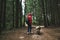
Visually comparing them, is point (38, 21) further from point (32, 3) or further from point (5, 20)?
point (5, 20)

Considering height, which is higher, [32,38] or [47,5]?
[47,5]

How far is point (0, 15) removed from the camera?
48.0ft

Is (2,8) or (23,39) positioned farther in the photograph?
(2,8)

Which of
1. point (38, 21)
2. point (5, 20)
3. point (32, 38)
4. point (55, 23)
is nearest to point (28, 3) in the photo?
point (38, 21)

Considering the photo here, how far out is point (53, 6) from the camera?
74.3ft

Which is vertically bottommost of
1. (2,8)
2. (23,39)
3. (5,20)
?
(23,39)

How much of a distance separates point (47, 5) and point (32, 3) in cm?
1051

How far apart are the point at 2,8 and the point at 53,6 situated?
971 centimetres

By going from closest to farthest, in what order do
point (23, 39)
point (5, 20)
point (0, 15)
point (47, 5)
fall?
1. point (23, 39)
2. point (0, 15)
3. point (5, 20)
4. point (47, 5)

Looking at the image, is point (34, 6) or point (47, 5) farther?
point (34, 6)

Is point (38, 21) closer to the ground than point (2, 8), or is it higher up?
closer to the ground

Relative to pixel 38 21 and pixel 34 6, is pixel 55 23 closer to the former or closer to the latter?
pixel 38 21

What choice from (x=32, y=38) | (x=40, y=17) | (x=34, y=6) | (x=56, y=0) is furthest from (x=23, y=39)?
(x=34, y=6)

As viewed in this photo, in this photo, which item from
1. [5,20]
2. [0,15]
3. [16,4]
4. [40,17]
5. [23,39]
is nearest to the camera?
[23,39]
